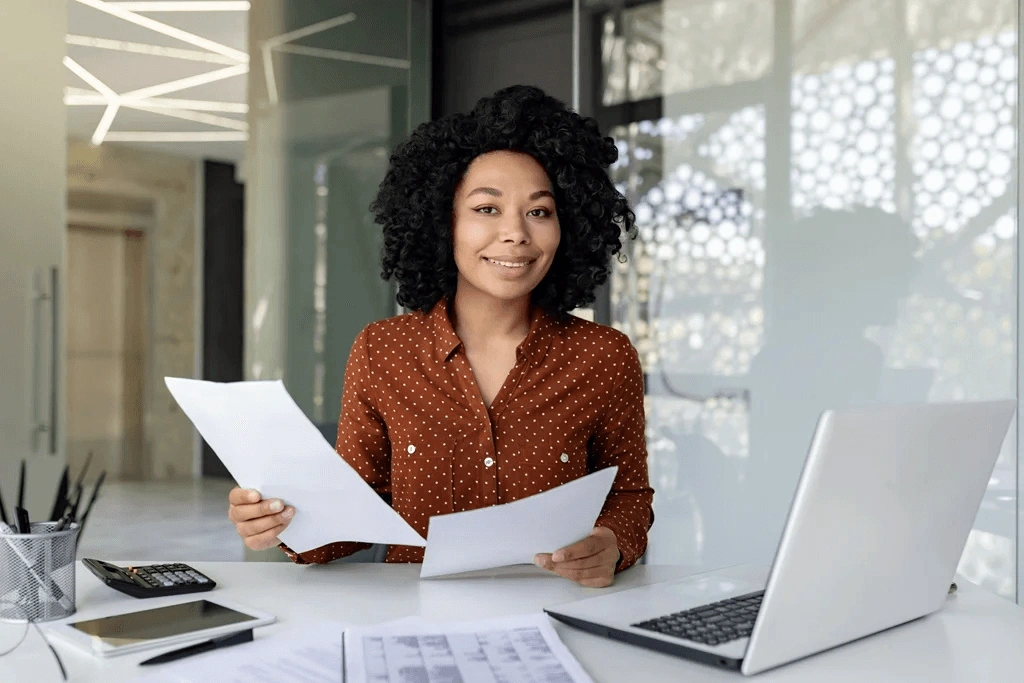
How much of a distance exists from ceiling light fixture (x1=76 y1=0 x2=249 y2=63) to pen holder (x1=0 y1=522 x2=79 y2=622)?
8.34ft

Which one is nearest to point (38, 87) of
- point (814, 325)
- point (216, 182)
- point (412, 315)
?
point (412, 315)

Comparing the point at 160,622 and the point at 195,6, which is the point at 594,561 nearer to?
the point at 160,622

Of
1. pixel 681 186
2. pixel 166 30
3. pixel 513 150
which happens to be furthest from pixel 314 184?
pixel 513 150

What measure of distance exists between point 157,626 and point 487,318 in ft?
2.68

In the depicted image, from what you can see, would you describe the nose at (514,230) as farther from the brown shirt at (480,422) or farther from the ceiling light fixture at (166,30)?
the ceiling light fixture at (166,30)

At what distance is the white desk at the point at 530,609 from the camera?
92cm

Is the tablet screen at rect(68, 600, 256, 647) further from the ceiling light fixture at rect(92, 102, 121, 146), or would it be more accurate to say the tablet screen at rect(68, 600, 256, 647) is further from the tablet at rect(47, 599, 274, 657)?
the ceiling light fixture at rect(92, 102, 121, 146)

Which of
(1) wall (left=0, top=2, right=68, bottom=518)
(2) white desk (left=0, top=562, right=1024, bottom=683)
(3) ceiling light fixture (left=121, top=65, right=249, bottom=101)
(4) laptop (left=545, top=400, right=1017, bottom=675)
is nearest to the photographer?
(4) laptop (left=545, top=400, right=1017, bottom=675)

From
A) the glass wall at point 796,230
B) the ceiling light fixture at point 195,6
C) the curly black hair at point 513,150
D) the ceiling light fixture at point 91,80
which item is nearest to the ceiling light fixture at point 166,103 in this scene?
the ceiling light fixture at point 91,80

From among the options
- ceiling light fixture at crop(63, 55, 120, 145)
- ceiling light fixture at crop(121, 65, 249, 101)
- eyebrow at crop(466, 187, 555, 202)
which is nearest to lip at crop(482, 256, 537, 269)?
eyebrow at crop(466, 187, 555, 202)

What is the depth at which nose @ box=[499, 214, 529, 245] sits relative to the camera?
1564mm

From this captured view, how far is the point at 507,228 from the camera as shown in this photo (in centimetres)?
158

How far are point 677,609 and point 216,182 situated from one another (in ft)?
22.8

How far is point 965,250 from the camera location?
8.82 ft
